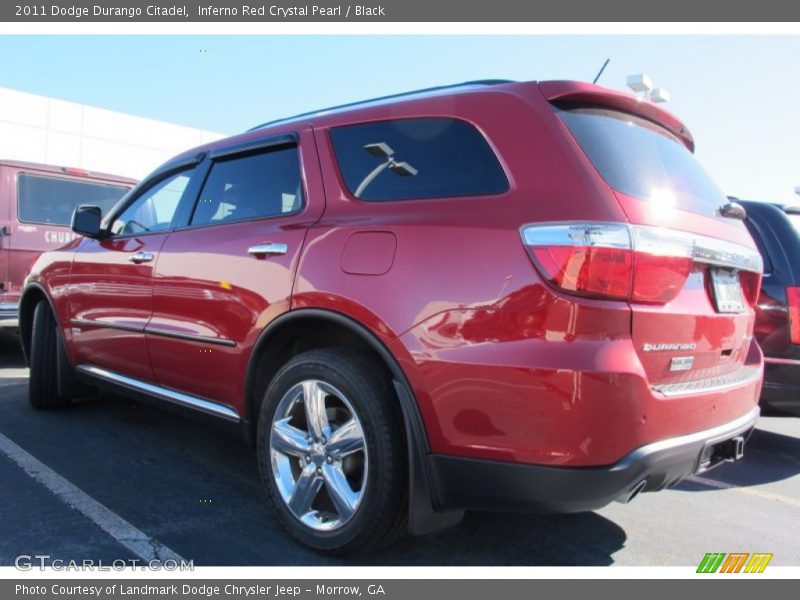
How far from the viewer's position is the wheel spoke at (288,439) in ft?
8.78

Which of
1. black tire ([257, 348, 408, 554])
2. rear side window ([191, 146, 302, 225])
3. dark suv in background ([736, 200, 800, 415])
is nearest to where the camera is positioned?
black tire ([257, 348, 408, 554])

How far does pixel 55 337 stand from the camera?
4773mm

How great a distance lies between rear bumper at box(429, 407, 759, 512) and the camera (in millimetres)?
2033

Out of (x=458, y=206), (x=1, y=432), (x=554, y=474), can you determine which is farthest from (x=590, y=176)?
(x=1, y=432)

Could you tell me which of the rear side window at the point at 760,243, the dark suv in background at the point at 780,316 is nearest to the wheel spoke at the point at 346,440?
the dark suv in background at the point at 780,316

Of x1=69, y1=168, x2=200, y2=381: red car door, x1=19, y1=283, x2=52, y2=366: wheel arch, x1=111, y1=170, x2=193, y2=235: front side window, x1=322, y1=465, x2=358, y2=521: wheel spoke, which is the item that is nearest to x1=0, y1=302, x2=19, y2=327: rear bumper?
x1=19, y1=283, x2=52, y2=366: wheel arch

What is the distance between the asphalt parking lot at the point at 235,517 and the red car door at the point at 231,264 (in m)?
0.52

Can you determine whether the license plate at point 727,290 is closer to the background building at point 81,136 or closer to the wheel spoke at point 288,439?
the wheel spoke at point 288,439

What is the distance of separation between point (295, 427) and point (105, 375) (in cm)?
197

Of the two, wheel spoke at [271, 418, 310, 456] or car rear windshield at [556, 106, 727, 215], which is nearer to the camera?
car rear windshield at [556, 106, 727, 215]

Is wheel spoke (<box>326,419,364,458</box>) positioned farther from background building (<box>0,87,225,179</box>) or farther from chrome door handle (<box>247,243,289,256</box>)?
background building (<box>0,87,225,179</box>)

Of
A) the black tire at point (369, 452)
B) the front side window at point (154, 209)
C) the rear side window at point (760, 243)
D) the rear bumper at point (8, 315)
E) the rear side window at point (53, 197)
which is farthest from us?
the rear side window at point (53, 197)

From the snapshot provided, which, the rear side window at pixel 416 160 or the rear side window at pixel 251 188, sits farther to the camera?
the rear side window at pixel 251 188

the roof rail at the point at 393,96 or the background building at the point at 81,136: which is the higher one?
the background building at the point at 81,136
